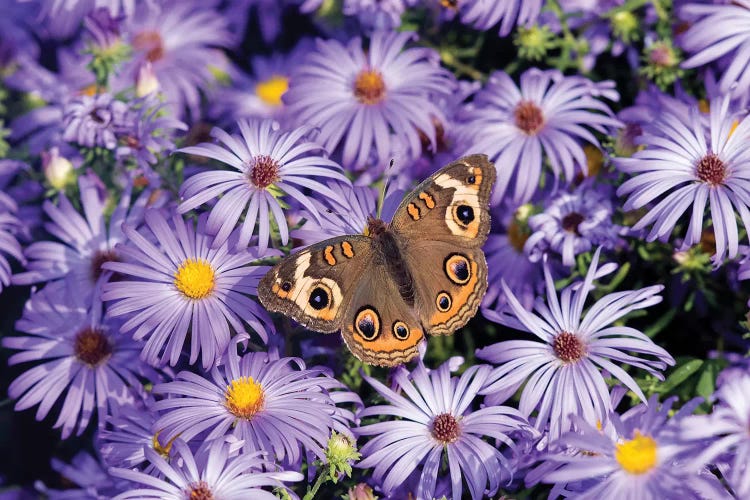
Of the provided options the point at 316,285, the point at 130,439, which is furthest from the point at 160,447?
the point at 316,285

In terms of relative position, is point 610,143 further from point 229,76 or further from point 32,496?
point 32,496

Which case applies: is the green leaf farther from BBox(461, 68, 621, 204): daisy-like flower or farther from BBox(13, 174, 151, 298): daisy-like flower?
BBox(13, 174, 151, 298): daisy-like flower

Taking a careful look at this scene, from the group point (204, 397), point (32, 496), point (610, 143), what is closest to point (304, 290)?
point (204, 397)

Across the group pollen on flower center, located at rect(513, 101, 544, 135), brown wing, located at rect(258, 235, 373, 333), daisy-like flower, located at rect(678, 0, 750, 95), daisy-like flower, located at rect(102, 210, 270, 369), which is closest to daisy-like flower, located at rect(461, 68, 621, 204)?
pollen on flower center, located at rect(513, 101, 544, 135)

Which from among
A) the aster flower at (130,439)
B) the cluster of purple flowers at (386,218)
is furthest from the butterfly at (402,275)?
the aster flower at (130,439)

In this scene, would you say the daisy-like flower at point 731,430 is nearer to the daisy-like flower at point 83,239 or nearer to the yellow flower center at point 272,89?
the daisy-like flower at point 83,239

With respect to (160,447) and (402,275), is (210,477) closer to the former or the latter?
(160,447)
